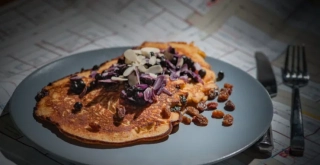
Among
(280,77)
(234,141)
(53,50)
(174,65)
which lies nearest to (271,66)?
(280,77)

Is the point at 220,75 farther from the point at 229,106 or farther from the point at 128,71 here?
the point at 128,71

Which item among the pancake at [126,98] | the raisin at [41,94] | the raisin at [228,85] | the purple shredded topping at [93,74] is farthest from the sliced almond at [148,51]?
the raisin at [41,94]

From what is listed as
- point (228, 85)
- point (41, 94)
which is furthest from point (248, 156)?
point (41, 94)

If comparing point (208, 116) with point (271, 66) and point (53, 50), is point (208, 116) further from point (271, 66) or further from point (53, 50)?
point (53, 50)

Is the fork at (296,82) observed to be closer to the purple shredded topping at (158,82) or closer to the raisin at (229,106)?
the raisin at (229,106)

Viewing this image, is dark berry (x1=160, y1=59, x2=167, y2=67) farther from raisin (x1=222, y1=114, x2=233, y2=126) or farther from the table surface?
the table surface

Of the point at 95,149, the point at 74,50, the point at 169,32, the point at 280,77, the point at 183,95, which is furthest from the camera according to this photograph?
the point at 169,32

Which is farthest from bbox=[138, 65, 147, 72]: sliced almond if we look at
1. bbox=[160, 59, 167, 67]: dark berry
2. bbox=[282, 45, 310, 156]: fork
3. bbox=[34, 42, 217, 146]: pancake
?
bbox=[282, 45, 310, 156]: fork
